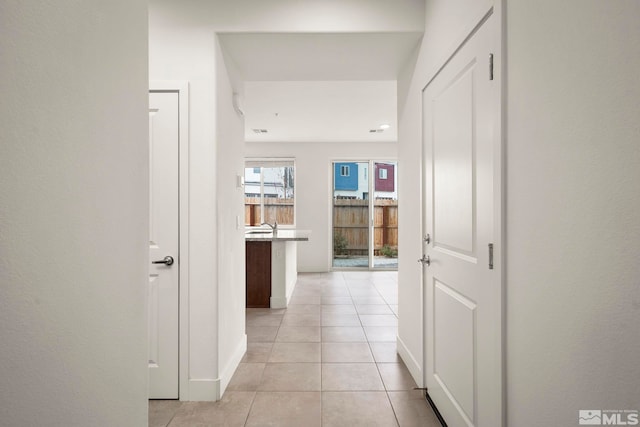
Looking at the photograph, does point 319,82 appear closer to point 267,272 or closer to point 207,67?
point 207,67

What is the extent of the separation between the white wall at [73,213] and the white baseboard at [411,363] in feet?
6.04

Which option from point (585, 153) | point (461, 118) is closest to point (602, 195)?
point (585, 153)

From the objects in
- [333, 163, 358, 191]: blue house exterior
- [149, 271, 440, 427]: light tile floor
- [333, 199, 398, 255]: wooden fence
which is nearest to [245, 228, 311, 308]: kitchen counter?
[149, 271, 440, 427]: light tile floor

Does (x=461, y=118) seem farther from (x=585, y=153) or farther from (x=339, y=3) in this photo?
(x=339, y=3)

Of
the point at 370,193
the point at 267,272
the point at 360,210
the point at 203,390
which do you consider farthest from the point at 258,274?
the point at 370,193

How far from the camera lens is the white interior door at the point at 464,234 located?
1.41 metres

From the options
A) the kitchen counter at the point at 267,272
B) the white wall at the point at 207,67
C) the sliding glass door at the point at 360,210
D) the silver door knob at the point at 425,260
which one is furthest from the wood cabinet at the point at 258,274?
the sliding glass door at the point at 360,210

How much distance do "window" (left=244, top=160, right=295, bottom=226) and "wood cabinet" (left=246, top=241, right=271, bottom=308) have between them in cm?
279

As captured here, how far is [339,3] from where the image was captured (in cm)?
230

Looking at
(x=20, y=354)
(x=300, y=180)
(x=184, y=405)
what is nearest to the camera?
(x=20, y=354)

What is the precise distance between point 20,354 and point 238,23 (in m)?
2.25

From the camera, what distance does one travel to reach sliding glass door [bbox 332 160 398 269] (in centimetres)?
737

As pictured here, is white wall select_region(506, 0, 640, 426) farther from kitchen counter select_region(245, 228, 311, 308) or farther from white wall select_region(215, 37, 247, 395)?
kitchen counter select_region(245, 228, 311, 308)

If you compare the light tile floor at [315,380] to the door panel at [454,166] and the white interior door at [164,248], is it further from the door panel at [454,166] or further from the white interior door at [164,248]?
the door panel at [454,166]
